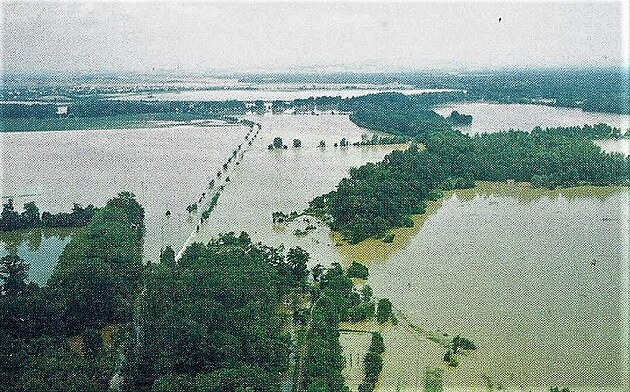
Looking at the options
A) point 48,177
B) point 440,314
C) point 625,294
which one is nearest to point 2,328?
point 440,314

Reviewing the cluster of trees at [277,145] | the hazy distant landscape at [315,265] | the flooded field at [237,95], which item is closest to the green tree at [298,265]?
the hazy distant landscape at [315,265]

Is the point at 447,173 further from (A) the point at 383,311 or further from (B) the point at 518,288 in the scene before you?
(A) the point at 383,311

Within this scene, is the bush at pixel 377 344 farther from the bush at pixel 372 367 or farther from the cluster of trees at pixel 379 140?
the cluster of trees at pixel 379 140

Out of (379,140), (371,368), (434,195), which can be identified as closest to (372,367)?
(371,368)

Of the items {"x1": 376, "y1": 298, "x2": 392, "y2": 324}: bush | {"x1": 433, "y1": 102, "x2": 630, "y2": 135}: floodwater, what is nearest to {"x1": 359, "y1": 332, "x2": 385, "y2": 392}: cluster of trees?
{"x1": 376, "y1": 298, "x2": 392, "y2": 324}: bush

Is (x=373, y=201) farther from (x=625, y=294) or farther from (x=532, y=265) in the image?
(x=625, y=294)

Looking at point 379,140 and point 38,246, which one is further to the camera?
point 379,140

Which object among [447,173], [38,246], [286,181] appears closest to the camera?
[38,246]

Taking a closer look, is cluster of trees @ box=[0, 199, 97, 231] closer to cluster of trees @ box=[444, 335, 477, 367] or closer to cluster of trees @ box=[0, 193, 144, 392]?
cluster of trees @ box=[0, 193, 144, 392]
